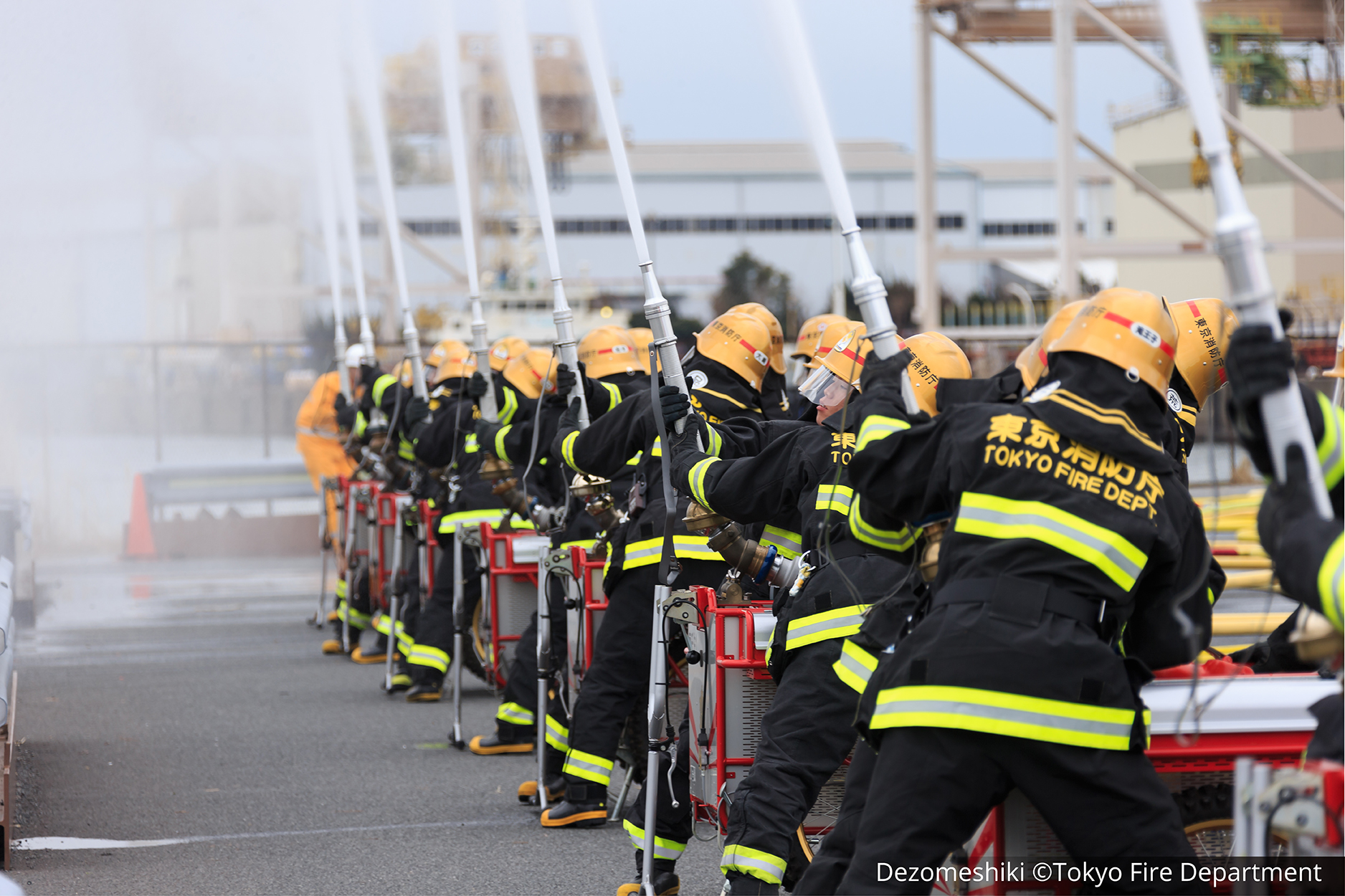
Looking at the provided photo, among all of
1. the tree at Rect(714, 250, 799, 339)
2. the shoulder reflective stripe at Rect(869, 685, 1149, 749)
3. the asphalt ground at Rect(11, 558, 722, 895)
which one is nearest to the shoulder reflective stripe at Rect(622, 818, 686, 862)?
the asphalt ground at Rect(11, 558, 722, 895)

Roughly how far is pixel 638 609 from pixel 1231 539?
9.79m

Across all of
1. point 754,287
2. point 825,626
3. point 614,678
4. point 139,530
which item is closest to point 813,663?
point 825,626

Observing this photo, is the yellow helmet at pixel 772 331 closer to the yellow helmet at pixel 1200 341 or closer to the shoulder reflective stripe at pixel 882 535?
the yellow helmet at pixel 1200 341

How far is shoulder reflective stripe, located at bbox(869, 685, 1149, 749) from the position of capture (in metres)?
3.03

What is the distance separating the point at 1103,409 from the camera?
321 centimetres

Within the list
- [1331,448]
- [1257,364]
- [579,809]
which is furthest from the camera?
[579,809]

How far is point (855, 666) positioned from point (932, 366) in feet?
2.95

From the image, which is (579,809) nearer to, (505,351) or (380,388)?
(505,351)

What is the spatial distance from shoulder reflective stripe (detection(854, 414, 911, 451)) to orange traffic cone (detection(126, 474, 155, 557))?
15.2m

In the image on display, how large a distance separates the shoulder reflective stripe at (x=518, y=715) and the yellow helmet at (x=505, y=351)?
2.63 meters

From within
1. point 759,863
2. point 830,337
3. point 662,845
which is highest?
point 830,337

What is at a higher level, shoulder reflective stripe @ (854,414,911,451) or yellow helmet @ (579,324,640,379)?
yellow helmet @ (579,324,640,379)

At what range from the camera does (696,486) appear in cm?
466

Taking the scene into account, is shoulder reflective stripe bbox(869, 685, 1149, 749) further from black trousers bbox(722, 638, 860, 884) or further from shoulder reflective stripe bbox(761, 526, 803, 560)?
shoulder reflective stripe bbox(761, 526, 803, 560)
